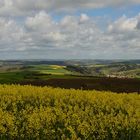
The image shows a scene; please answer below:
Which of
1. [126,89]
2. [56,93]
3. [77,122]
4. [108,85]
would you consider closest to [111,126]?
[77,122]

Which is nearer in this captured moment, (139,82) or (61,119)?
(61,119)

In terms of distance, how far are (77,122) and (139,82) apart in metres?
34.0

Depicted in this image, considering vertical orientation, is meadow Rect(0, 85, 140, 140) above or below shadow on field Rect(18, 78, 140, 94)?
above

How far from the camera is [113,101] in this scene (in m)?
25.1

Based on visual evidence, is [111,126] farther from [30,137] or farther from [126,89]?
[126,89]

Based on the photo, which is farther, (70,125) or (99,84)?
(99,84)

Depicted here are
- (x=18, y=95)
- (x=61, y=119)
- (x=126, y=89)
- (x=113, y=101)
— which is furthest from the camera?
(x=126, y=89)

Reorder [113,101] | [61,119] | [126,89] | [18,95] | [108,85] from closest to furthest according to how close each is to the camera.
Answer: [61,119]
[113,101]
[18,95]
[126,89]
[108,85]

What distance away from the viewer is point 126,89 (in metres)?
44.3

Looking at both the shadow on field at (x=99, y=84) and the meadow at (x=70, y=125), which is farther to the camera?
the shadow on field at (x=99, y=84)

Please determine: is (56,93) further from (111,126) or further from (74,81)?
(74,81)

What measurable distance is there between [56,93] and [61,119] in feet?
35.1

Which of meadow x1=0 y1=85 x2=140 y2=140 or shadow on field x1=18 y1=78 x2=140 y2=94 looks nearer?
meadow x1=0 y1=85 x2=140 y2=140

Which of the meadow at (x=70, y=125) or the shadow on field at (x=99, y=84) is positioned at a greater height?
the meadow at (x=70, y=125)
